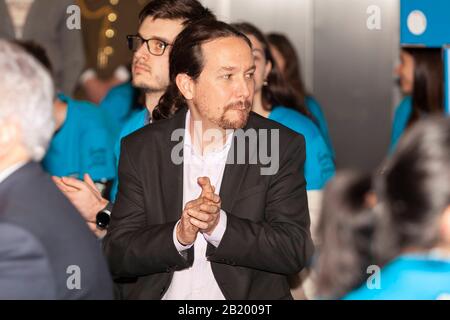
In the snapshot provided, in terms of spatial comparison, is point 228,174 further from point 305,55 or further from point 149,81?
point 305,55

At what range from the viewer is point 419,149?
1.84 metres

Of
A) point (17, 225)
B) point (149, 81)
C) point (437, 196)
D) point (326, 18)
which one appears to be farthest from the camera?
point (326, 18)

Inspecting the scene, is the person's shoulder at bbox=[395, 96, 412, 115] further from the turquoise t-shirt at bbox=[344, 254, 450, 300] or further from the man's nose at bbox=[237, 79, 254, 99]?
the turquoise t-shirt at bbox=[344, 254, 450, 300]

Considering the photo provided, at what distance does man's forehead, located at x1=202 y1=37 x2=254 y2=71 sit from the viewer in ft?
11.1

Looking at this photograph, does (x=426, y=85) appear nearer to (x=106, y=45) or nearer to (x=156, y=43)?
(x=156, y=43)

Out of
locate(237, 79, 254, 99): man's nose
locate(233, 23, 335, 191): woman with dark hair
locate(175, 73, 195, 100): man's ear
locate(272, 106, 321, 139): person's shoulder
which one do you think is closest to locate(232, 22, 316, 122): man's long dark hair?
locate(233, 23, 335, 191): woman with dark hair

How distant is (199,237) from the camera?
3.33 meters

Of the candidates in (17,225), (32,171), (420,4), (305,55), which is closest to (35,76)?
(32,171)

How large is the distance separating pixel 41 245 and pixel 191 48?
5.02ft

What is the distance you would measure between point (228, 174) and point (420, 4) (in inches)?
35.7

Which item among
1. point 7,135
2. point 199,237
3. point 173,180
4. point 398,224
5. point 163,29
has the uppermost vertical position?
point 163,29

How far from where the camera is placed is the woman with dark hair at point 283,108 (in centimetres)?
412

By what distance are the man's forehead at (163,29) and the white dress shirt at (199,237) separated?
0.62 m

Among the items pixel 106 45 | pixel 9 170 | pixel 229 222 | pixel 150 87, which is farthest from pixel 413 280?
pixel 106 45
